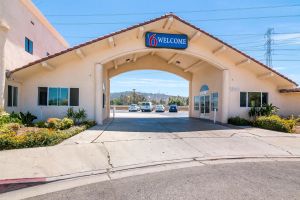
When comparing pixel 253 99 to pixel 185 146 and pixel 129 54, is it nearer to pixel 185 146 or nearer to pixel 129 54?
pixel 129 54

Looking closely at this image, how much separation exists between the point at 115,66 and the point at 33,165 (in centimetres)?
1781

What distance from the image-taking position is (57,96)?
1822cm

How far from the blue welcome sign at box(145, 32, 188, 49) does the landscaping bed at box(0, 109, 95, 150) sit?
21.5 feet

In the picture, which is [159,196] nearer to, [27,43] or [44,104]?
[44,104]

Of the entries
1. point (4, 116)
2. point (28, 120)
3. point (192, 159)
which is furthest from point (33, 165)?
point (28, 120)

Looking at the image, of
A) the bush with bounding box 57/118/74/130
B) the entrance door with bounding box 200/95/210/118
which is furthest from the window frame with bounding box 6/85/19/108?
the entrance door with bounding box 200/95/210/118

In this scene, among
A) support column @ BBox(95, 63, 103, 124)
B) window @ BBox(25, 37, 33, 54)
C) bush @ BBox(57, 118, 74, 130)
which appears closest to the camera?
bush @ BBox(57, 118, 74, 130)

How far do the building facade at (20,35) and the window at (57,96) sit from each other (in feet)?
7.84

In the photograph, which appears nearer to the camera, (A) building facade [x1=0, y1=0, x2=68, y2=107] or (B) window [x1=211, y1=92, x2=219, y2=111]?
(A) building facade [x1=0, y1=0, x2=68, y2=107]

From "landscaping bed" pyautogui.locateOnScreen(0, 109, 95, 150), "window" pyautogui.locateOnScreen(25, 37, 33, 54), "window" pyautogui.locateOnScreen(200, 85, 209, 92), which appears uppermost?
"window" pyautogui.locateOnScreen(25, 37, 33, 54)

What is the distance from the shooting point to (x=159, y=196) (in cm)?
564

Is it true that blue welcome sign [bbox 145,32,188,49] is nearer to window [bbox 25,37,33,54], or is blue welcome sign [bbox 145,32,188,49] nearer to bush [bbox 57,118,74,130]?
bush [bbox 57,118,74,130]

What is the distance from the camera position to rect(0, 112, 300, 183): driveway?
7719 mm

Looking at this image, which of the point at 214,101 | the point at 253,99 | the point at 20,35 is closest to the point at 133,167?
the point at 20,35
